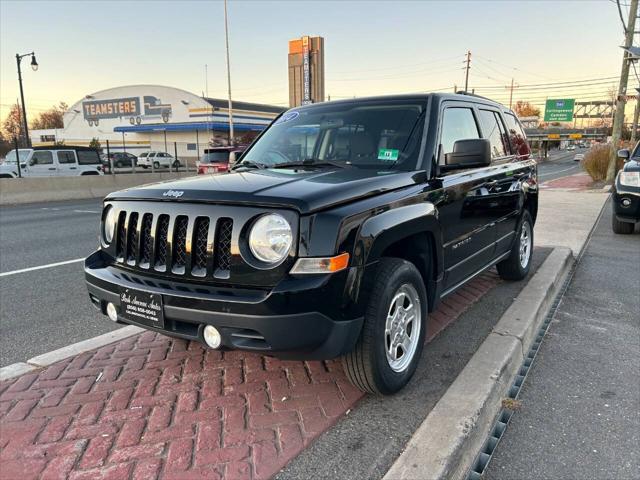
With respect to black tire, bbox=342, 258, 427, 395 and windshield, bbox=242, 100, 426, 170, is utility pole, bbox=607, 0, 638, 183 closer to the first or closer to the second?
windshield, bbox=242, 100, 426, 170

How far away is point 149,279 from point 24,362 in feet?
5.15

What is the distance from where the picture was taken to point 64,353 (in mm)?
3580

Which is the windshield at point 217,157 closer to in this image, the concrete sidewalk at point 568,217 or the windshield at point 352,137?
the concrete sidewalk at point 568,217

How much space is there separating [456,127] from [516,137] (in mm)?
1966

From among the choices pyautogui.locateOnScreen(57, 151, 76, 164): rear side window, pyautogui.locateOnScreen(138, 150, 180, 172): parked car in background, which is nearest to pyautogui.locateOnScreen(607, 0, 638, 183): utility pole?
pyautogui.locateOnScreen(57, 151, 76, 164): rear side window

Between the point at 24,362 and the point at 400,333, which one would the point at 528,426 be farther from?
the point at 24,362

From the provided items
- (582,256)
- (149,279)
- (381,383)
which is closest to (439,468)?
(381,383)

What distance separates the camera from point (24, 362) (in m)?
3.52

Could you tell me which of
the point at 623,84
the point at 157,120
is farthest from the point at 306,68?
the point at 157,120

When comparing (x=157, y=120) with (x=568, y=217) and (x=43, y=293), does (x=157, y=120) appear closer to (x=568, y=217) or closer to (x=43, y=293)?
(x=568, y=217)

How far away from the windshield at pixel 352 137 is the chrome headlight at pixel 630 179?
636 centimetres

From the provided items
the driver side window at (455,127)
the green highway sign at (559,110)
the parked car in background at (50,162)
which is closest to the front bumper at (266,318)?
the driver side window at (455,127)

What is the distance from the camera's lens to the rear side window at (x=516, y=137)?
5301 mm

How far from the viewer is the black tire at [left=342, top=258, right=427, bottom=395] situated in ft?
8.62
